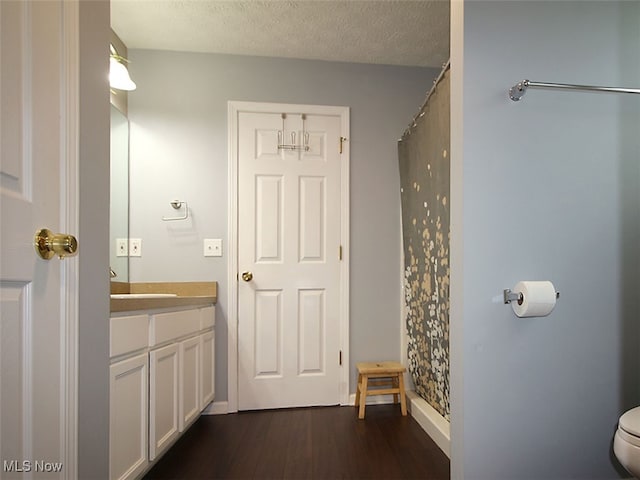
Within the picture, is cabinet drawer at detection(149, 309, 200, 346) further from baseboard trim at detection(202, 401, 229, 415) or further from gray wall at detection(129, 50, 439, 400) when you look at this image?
baseboard trim at detection(202, 401, 229, 415)

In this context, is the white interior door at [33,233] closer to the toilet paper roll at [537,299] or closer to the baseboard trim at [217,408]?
the toilet paper roll at [537,299]

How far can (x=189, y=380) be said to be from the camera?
1.76 metres

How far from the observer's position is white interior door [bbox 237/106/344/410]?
88.6 inches

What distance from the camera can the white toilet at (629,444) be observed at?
896 millimetres

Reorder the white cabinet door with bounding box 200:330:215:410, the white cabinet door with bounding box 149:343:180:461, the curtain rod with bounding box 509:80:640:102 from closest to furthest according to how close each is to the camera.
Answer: the curtain rod with bounding box 509:80:640:102, the white cabinet door with bounding box 149:343:180:461, the white cabinet door with bounding box 200:330:215:410

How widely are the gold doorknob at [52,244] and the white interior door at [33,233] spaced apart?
14mm

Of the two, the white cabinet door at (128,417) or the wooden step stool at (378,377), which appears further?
the wooden step stool at (378,377)

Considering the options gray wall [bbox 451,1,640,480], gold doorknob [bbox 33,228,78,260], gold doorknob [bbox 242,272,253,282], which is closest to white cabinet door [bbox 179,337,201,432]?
gold doorknob [bbox 242,272,253,282]

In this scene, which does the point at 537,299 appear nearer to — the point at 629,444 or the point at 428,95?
the point at 629,444

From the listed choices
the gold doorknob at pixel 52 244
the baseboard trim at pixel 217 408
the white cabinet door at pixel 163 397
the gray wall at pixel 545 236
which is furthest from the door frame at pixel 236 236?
the gold doorknob at pixel 52 244

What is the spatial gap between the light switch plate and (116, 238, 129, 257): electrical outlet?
520mm

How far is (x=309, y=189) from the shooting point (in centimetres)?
232

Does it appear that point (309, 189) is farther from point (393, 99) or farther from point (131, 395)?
point (131, 395)

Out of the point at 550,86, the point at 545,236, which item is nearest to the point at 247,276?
the point at 545,236
